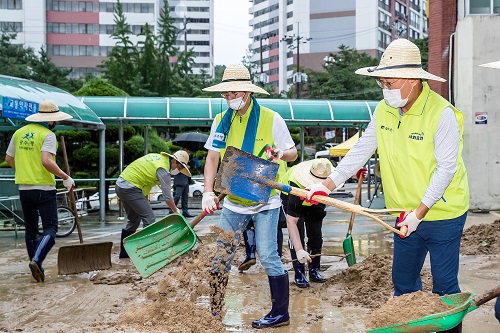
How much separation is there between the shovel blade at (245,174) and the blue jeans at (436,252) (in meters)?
1.16

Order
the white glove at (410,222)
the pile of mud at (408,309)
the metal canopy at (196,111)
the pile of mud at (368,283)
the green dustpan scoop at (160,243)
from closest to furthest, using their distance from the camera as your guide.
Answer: the pile of mud at (408,309), the white glove at (410,222), the green dustpan scoop at (160,243), the pile of mud at (368,283), the metal canopy at (196,111)

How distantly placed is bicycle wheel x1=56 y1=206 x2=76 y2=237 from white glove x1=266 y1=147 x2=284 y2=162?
24.2 feet

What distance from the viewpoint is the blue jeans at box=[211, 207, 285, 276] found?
5332mm

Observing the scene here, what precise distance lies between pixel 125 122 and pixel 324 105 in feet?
16.1

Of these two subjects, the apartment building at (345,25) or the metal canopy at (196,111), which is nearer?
the metal canopy at (196,111)

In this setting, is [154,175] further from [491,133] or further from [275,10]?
[275,10]

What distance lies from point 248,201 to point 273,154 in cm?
40

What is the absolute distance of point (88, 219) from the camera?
15930 mm

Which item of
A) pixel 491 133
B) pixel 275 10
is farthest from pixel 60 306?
pixel 275 10

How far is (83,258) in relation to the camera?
26.7ft

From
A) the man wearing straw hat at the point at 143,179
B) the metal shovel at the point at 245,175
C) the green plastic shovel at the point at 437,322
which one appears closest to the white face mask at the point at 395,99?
the metal shovel at the point at 245,175

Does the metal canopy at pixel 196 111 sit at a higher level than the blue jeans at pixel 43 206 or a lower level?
higher

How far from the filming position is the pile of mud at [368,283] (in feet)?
20.6

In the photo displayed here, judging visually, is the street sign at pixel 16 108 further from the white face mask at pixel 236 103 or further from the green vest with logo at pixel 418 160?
the green vest with logo at pixel 418 160
